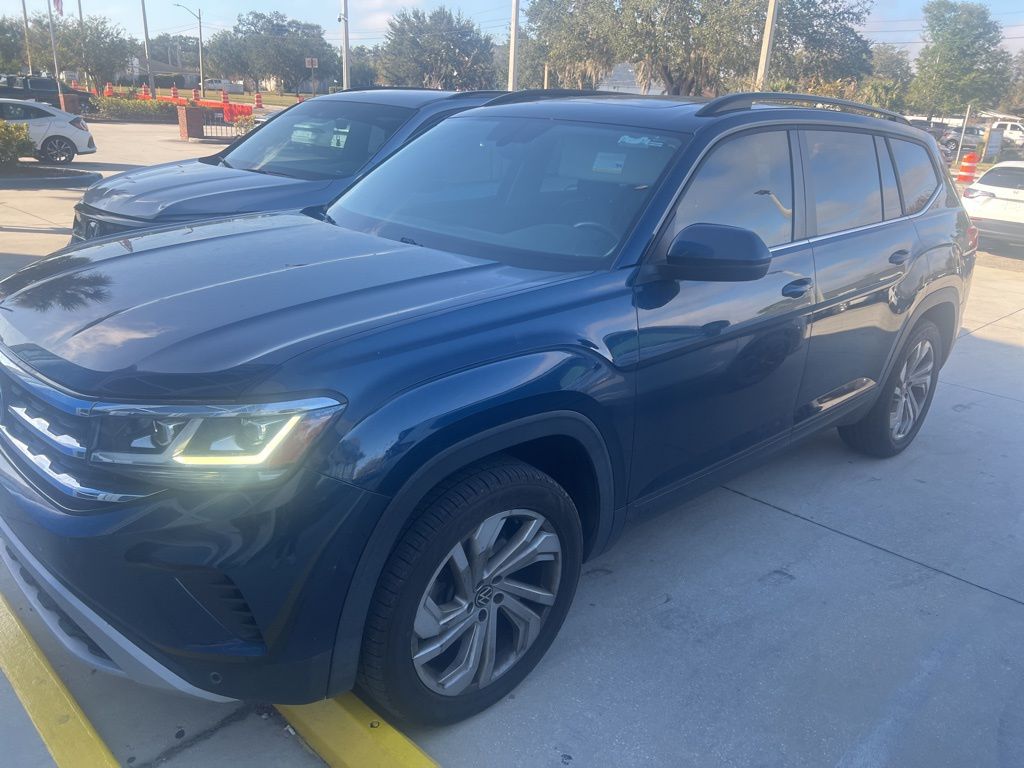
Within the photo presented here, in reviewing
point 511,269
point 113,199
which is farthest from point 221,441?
point 113,199

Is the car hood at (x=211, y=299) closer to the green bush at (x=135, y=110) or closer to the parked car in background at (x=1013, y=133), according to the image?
the green bush at (x=135, y=110)

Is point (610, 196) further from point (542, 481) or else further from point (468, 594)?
point (468, 594)

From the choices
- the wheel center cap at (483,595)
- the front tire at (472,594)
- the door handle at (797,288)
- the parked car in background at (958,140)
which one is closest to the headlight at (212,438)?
the front tire at (472,594)

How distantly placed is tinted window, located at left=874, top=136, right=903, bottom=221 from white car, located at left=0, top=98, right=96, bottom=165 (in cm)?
1737

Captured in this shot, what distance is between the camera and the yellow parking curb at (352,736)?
2547 mm

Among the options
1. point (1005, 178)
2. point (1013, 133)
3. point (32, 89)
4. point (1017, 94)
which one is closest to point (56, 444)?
point (1005, 178)

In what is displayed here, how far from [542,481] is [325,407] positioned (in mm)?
771

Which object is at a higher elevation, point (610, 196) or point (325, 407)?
point (610, 196)

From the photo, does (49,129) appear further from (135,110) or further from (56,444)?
(135,110)

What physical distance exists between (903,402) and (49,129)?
17582mm

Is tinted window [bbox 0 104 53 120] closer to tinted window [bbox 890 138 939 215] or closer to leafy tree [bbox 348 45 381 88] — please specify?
tinted window [bbox 890 138 939 215]

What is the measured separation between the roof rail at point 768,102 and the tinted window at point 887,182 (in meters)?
0.22

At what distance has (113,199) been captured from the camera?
6059mm

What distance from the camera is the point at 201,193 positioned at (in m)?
6.02
